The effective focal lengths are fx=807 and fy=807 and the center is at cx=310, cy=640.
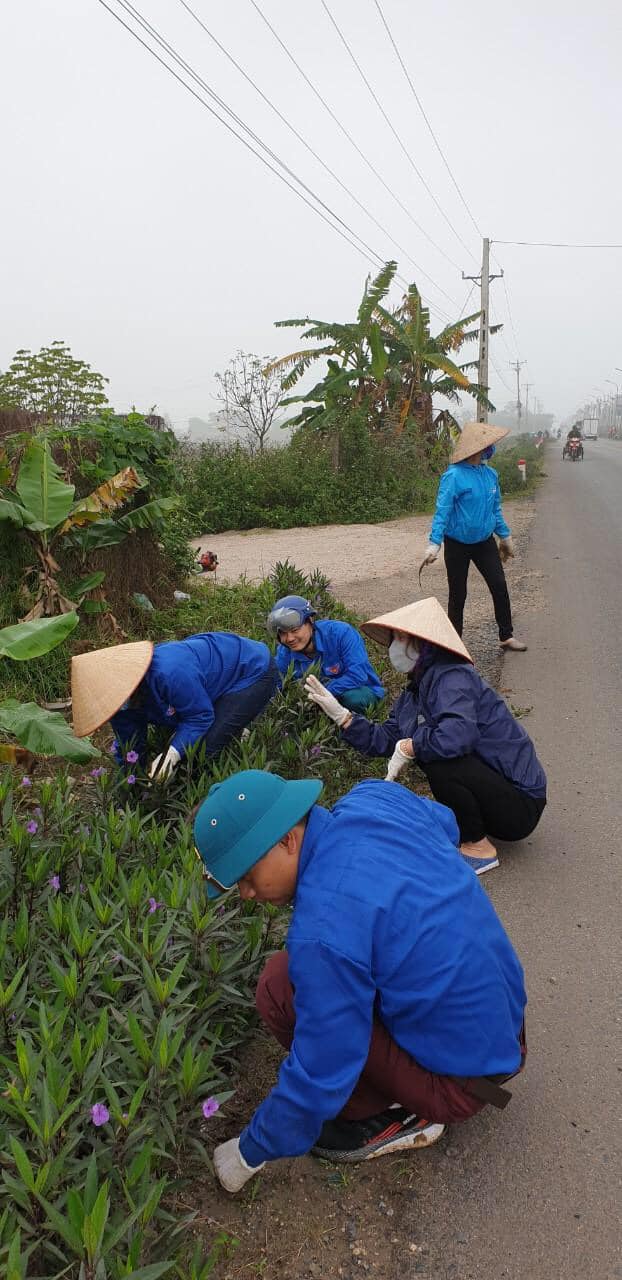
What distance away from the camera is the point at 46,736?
2740mm

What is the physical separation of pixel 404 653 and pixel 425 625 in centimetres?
17

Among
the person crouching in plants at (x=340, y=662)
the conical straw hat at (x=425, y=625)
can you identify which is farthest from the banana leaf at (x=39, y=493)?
the conical straw hat at (x=425, y=625)

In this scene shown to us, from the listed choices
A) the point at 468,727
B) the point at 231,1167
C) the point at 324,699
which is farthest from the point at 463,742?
the point at 231,1167

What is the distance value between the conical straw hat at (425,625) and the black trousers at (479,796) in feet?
1.47

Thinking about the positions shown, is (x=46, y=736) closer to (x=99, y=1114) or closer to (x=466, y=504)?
(x=99, y=1114)

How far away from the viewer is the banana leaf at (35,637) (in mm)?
3178

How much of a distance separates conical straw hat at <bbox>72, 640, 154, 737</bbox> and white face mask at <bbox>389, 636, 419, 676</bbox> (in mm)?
1022

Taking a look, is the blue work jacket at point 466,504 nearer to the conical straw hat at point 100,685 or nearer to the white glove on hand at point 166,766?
the white glove on hand at point 166,766

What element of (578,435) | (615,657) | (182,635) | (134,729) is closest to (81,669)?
(134,729)

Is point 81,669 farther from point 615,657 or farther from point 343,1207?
point 615,657

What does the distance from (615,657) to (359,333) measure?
1206cm

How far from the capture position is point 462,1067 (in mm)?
1887

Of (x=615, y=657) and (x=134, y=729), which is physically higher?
(x=134, y=729)

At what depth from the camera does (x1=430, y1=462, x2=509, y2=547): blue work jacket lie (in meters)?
5.59
